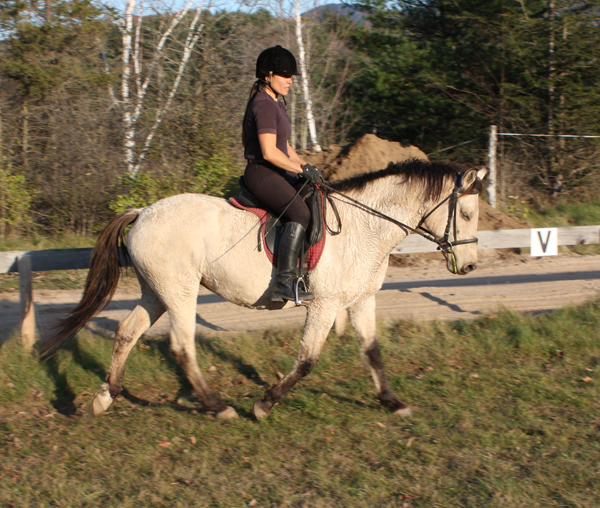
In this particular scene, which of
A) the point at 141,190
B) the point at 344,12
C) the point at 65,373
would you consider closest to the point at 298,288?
the point at 65,373

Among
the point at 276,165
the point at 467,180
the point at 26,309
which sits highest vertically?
the point at 276,165

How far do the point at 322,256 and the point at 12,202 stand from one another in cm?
885

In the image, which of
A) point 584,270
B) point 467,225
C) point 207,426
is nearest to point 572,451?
point 467,225

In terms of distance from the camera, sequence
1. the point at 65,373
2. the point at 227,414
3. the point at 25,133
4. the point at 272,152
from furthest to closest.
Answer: the point at 25,133 < the point at 65,373 < the point at 227,414 < the point at 272,152

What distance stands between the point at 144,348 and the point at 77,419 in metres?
1.39

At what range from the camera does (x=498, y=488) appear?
3.64 metres

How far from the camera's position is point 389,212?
4.77 m

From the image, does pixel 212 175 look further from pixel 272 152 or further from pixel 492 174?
pixel 272 152

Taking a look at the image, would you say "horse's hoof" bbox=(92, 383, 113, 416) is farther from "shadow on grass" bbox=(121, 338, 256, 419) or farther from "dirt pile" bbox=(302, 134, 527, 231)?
"dirt pile" bbox=(302, 134, 527, 231)

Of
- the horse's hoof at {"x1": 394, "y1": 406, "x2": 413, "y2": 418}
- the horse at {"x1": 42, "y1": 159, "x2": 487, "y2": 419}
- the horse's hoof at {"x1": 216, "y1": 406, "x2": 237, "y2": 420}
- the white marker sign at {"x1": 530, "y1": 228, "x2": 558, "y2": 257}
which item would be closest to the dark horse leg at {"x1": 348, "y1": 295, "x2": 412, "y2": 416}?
the horse at {"x1": 42, "y1": 159, "x2": 487, "y2": 419}

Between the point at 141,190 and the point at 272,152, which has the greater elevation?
the point at 272,152

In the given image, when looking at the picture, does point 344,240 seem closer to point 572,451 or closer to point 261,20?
point 572,451

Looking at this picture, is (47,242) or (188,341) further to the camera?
(47,242)

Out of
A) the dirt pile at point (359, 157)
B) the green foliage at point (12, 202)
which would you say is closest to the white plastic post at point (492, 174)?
the dirt pile at point (359, 157)
